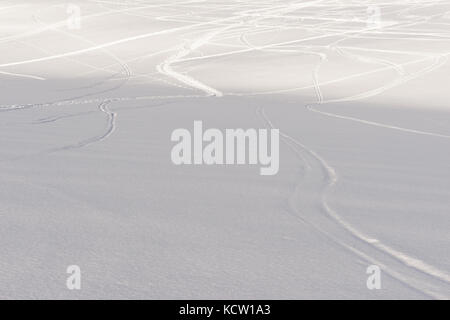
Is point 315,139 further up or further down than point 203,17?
further down

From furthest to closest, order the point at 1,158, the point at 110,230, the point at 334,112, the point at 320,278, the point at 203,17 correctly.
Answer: the point at 203,17 < the point at 334,112 < the point at 1,158 < the point at 110,230 < the point at 320,278

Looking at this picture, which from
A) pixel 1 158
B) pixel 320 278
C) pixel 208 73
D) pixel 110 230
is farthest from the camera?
pixel 208 73

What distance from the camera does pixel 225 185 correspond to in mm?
4910

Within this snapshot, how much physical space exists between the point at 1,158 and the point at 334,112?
16.9 feet

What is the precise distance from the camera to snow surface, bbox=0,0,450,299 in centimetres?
319

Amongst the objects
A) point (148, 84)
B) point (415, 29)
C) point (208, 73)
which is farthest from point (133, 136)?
point (415, 29)

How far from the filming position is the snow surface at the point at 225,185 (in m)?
3.19

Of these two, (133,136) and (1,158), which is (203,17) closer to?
(133,136)

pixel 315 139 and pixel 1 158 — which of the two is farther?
pixel 315 139

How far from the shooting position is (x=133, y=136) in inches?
266

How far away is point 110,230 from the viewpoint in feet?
12.2

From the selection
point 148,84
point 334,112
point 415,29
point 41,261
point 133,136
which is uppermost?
point 415,29

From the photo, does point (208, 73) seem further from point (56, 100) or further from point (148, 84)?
point (56, 100)
